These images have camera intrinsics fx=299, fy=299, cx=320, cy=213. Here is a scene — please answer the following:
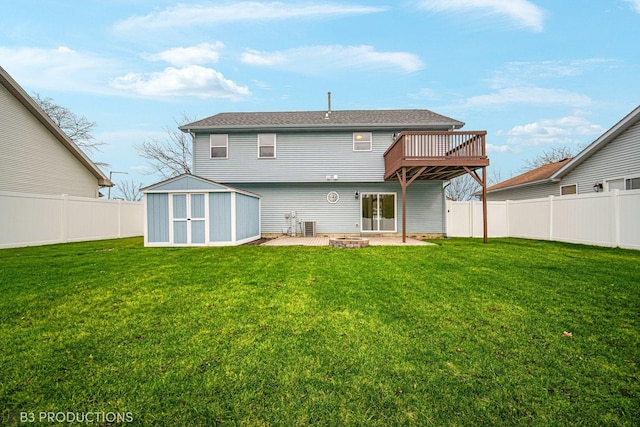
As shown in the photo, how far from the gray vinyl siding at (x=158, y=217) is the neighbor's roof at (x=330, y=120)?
15.0ft

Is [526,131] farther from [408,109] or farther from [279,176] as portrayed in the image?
[279,176]

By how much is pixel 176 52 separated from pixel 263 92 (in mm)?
6291

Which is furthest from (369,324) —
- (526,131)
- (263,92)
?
(526,131)

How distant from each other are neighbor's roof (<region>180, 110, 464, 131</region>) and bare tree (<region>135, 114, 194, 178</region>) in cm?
1027

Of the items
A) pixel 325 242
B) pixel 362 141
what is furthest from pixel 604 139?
pixel 325 242

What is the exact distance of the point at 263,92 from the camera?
68.4ft

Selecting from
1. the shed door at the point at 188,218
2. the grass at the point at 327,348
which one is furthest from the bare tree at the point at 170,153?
the grass at the point at 327,348

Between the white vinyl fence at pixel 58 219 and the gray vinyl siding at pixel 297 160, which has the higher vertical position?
the gray vinyl siding at pixel 297 160

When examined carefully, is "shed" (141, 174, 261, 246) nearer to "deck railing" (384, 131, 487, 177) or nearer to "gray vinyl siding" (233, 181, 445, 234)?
"gray vinyl siding" (233, 181, 445, 234)

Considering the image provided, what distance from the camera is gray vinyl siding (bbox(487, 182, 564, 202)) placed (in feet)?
49.4

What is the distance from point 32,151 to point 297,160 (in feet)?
37.9

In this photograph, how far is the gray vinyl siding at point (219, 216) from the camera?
10727 mm

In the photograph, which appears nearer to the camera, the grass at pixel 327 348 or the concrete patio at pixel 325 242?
the grass at pixel 327 348

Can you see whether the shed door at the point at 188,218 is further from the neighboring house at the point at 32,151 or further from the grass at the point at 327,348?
the neighboring house at the point at 32,151
